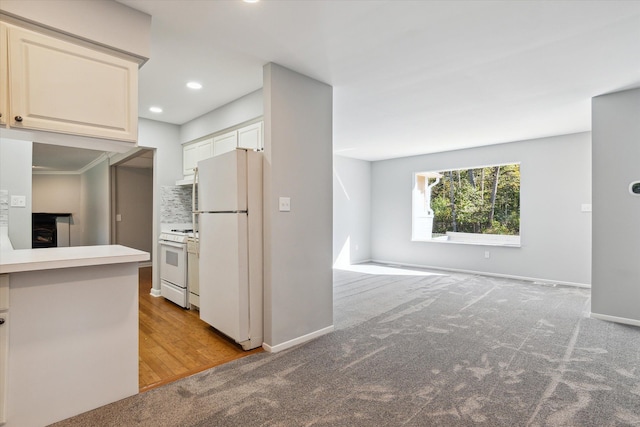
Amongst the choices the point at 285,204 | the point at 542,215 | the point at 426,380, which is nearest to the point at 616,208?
the point at 542,215

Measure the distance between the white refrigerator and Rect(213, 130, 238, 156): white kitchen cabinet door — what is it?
0.73m

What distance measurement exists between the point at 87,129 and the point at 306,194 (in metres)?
1.67

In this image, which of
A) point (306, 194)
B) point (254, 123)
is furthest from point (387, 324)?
point (254, 123)

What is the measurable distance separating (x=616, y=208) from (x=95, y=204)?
915cm

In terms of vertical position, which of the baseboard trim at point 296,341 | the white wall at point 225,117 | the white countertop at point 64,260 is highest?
the white wall at point 225,117

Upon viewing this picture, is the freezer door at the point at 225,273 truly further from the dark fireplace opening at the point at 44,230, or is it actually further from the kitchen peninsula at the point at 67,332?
the dark fireplace opening at the point at 44,230

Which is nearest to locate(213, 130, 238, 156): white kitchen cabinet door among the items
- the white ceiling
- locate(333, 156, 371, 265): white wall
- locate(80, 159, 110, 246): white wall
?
the white ceiling

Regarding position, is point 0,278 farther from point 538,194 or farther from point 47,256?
point 538,194

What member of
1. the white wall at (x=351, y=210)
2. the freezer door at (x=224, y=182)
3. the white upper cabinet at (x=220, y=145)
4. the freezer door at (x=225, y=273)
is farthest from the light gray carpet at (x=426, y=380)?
the white wall at (x=351, y=210)

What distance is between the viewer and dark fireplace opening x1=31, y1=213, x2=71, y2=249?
714 cm

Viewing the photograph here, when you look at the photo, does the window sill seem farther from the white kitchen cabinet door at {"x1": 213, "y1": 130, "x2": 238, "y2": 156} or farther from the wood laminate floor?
Result: the wood laminate floor

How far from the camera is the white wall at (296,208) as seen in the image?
2748 millimetres

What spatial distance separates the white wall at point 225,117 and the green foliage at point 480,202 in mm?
5265

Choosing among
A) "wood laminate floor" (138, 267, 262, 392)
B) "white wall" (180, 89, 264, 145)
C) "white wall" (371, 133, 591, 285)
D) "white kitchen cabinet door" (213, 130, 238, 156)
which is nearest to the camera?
"wood laminate floor" (138, 267, 262, 392)
